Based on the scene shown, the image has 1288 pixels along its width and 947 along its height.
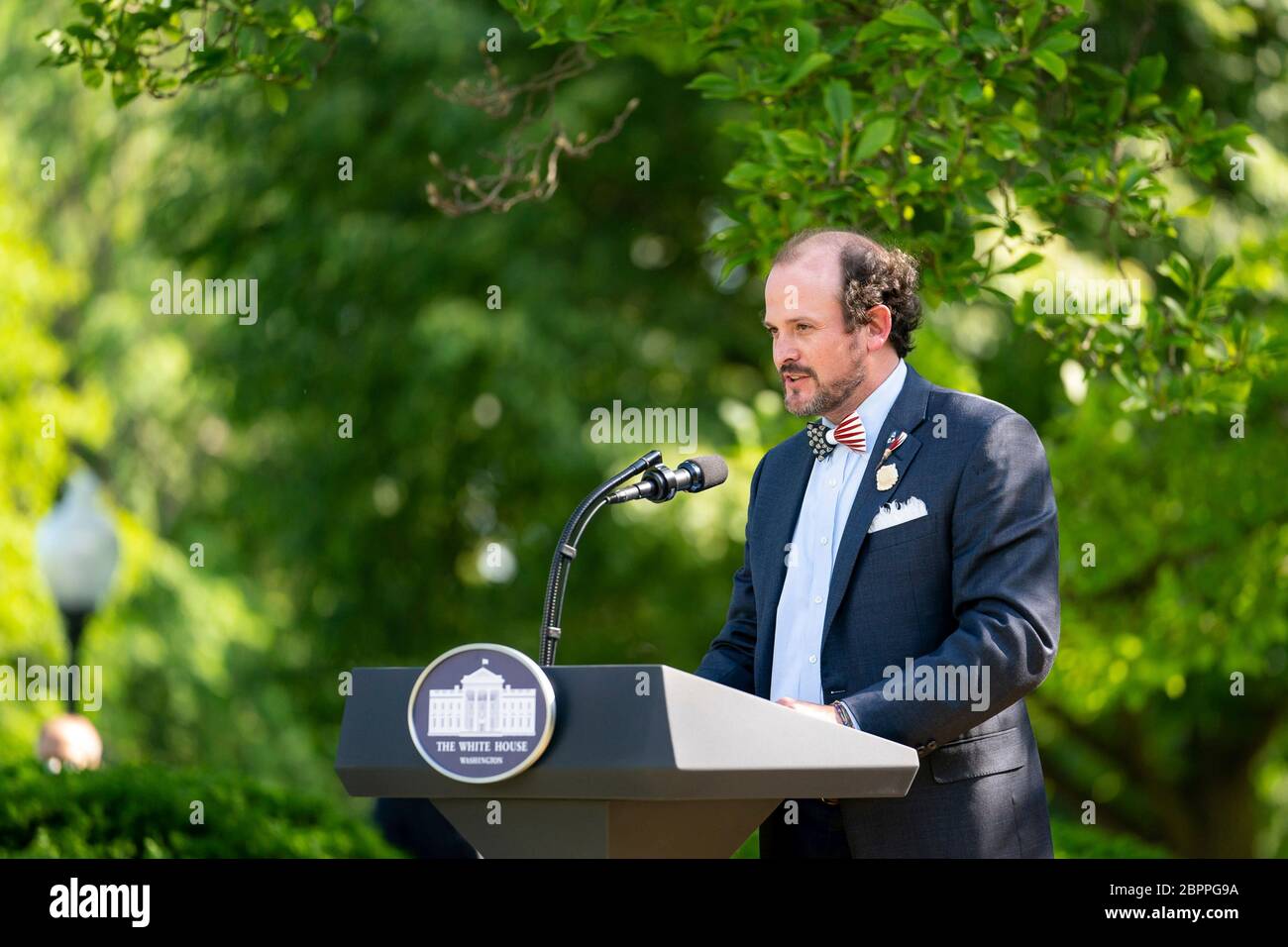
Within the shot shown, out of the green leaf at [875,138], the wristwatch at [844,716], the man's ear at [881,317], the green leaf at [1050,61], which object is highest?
the green leaf at [1050,61]

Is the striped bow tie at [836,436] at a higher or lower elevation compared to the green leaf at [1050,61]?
lower

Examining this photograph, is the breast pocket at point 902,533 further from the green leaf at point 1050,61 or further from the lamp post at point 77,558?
the lamp post at point 77,558

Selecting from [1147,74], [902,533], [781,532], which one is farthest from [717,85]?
[902,533]

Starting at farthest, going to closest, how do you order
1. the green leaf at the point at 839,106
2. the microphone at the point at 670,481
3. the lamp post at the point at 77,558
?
1. the lamp post at the point at 77,558
2. the green leaf at the point at 839,106
3. the microphone at the point at 670,481

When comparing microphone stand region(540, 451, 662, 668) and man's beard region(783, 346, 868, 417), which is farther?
man's beard region(783, 346, 868, 417)

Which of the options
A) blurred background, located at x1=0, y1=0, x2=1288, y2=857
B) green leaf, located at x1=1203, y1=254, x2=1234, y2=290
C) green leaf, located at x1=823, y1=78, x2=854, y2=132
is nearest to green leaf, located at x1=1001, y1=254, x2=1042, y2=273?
green leaf, located at x1=1203, y1=254, x2=1234, y2=290

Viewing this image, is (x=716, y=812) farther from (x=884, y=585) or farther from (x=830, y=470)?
(x=830, y=470)

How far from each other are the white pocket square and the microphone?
311mm

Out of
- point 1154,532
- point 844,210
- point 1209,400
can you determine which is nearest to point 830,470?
point 844,210

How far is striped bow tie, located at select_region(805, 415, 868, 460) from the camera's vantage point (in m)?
3.15

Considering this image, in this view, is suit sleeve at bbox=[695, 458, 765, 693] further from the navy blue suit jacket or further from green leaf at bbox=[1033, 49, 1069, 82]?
green leaf at bbox=[1033, 49, 1069, 82]

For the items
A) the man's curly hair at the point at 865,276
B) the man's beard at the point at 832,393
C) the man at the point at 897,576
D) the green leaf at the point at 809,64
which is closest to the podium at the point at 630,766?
the man at the point at 897,576

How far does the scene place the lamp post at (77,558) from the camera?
28.8ft

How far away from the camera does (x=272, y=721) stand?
13531 millimetres
